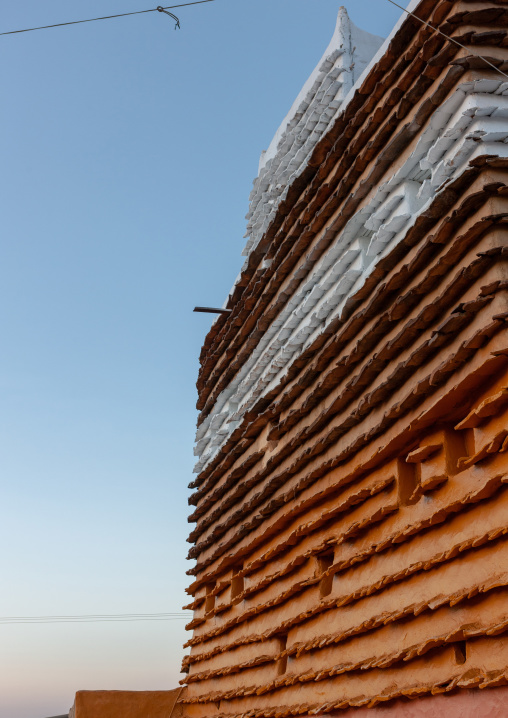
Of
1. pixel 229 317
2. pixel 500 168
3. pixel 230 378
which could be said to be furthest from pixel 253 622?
pixel 500 168

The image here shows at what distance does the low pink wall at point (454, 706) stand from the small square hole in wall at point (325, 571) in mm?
1141

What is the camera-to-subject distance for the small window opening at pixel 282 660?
586cm

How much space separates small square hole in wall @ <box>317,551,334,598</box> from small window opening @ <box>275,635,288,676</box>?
2.33ft

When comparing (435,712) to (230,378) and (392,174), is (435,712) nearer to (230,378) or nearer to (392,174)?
(392,174)

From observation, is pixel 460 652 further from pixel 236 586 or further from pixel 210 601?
pixel 210 601

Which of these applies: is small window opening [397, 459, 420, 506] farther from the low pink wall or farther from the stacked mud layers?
the low pink wall

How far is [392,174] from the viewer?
17.3 feet

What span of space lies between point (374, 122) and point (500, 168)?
1534 millimetres

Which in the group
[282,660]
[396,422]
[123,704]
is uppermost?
[396,422]

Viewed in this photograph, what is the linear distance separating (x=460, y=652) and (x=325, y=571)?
1.70 meters

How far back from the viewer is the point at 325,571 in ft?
17.6

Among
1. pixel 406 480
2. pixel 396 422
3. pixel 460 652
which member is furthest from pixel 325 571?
pixel 460 652

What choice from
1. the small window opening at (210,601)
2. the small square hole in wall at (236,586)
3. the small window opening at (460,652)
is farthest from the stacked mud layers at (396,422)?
the small window opening at (210,601)

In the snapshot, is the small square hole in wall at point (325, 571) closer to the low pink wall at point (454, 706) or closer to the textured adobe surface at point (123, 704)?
the low pink wall at point (454, 706)
